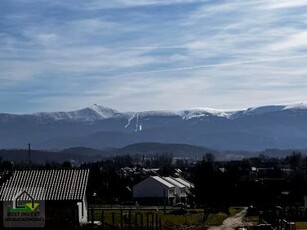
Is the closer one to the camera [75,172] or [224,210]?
[75,172]

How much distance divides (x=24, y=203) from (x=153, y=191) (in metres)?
63.4

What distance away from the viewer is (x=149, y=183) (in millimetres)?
98312

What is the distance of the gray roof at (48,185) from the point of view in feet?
119

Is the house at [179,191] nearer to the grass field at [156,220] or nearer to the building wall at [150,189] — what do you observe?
the building wall at [150,189]

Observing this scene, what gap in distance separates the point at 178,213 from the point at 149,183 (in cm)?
3459

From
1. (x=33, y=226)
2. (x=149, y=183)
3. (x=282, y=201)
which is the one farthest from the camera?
(x=149, y=183)

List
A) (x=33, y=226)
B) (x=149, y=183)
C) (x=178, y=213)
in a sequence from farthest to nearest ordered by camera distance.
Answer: (x=149, y=183) → (x=178, y=213) → (x=33, y=226)

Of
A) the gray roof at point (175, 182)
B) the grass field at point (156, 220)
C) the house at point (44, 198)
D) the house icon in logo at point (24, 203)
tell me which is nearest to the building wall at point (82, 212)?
the house at point (44, 198)

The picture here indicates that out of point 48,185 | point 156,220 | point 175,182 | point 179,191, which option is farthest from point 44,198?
point 175,182

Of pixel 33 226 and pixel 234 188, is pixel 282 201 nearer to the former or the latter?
pixel 234 188

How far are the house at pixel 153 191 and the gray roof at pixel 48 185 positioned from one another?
58373 millimetres

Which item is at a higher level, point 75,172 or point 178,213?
point 75,172

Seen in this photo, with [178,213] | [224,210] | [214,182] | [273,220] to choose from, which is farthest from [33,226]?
[214,182]

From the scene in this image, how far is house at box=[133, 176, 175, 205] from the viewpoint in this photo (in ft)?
316
